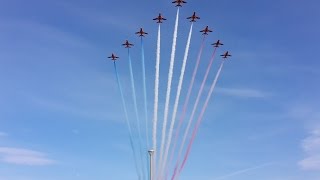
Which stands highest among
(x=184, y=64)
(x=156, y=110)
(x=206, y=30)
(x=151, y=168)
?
(x=206, y=30)

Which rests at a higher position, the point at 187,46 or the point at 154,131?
the point at 187,46

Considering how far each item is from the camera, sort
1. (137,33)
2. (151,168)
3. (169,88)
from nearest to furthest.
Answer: (169,88) → (151,168) → (137,33)

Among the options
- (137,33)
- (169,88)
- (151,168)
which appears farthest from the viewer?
(137,33)

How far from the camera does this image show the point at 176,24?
117 metres

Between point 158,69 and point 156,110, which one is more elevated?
point 158,69

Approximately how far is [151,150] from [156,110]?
38.6 feet

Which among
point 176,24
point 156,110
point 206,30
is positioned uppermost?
point 206,30

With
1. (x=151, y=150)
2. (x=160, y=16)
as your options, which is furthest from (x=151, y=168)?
(x=160, y=16)

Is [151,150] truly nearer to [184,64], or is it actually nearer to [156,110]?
[156,110]

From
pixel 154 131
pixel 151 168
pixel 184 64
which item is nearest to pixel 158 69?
pixel 184 64

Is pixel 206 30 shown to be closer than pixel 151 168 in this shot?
No

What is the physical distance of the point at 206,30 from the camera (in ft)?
433

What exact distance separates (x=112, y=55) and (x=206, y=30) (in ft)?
96.3

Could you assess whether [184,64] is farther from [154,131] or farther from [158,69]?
[154,131]
